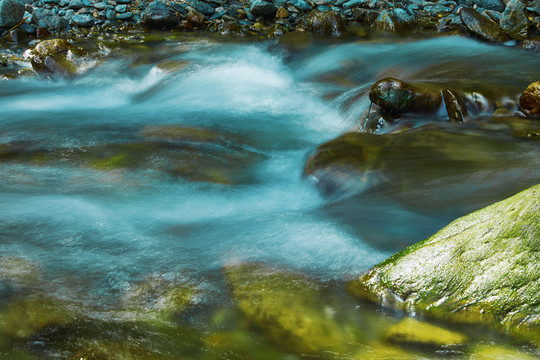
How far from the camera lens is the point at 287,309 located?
3373 millimetres

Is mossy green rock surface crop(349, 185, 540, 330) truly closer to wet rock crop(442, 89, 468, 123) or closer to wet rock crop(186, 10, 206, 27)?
wet rock crop(442, 89, 468, 123)

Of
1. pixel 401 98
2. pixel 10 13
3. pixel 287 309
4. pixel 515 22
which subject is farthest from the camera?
pixel 10 13

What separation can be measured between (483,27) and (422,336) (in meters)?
10.1

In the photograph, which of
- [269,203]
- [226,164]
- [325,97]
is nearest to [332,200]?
[269,203]

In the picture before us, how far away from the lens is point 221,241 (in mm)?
4527

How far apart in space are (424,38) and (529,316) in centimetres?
992

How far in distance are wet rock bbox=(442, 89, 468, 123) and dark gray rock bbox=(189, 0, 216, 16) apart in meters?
8.72

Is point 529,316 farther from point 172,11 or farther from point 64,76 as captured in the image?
point 172,11

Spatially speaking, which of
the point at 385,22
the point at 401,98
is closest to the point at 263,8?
the point at 385,22

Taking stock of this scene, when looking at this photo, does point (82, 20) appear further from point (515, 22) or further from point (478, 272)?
point (478, 272)

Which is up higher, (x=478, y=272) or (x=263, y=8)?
(x=263, y=8)

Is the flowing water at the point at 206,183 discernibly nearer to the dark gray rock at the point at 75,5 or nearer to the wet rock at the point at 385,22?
the wet rock at the point at 385,22

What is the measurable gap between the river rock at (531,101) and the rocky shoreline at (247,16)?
17.1 feet

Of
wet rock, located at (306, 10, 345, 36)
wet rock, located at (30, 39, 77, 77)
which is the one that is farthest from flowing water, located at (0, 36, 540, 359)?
wet rock, located at (306, 10, 345, 36)
